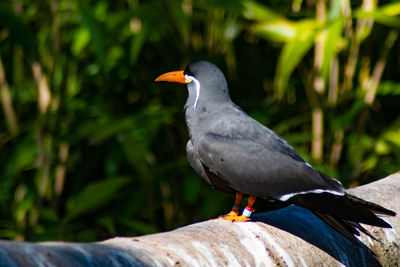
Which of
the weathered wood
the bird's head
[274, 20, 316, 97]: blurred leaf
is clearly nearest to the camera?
the weathered wood

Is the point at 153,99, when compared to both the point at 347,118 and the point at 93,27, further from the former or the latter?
the point at 347,118

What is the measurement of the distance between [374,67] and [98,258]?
2.55 meters

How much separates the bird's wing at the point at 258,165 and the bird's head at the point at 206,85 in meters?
0.17

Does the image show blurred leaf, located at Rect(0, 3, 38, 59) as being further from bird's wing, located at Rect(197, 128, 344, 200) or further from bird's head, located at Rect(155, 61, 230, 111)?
bird's wing, located at Rect(197, 128, 344, 200)

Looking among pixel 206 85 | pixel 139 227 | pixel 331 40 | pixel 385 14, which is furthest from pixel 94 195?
pixel 385 14

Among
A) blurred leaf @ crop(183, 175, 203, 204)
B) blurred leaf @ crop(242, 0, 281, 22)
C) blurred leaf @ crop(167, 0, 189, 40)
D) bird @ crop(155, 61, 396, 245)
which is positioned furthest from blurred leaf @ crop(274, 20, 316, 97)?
bird @ crop(155, 61, 396, 245)

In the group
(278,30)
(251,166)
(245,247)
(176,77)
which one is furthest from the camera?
(278,30)

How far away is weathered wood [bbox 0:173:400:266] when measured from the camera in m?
1.14

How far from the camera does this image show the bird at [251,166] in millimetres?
1743

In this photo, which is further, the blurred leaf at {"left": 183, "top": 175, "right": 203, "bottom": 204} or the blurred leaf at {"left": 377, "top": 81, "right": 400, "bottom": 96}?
the blurred leaf at {"left": 377, "top": 81, "right": 400, "bottom": 96}

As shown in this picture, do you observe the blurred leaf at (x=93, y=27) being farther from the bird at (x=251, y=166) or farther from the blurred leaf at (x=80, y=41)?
the bird at (x=251, y=166)

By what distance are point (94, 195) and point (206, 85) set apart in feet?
3.07

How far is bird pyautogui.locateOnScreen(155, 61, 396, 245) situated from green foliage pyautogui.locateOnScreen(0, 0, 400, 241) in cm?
71

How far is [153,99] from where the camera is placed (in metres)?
3.45
